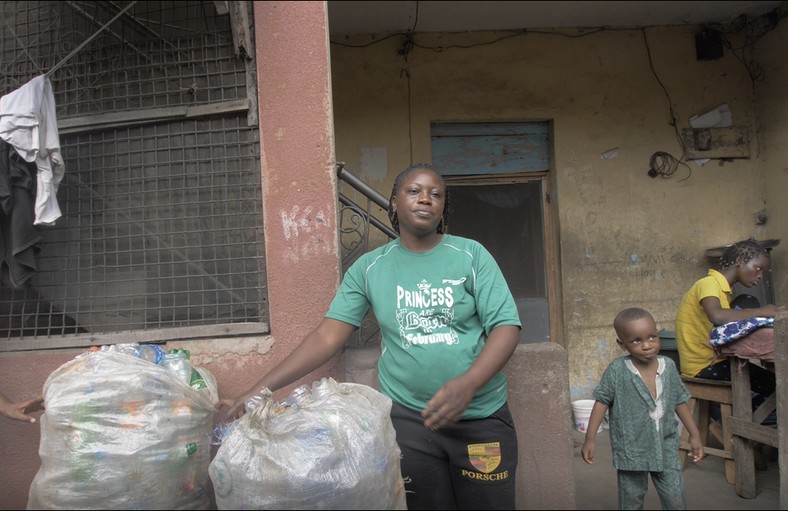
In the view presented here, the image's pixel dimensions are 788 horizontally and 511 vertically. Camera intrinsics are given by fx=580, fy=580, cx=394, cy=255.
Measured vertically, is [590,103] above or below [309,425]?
above

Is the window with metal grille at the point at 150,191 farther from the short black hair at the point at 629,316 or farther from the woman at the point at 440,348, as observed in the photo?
the short black hair at the point at 629,316

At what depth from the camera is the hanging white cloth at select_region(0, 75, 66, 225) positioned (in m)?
2.66

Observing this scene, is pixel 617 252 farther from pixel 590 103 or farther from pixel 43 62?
pixel 43 62

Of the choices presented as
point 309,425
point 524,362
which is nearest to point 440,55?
point 524,362

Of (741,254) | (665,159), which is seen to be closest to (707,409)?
(741,254)

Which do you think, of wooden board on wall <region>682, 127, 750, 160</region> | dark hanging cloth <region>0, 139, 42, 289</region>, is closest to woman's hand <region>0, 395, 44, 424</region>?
dark hanging cloth <region>0, 139, 42, 289</region>

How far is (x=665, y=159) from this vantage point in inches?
225

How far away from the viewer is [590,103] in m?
5.65

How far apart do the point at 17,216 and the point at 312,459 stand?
6.65 ft

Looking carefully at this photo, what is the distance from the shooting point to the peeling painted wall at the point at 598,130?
18.1ft

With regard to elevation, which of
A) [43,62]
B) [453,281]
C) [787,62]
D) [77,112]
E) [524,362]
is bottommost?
[524,362]

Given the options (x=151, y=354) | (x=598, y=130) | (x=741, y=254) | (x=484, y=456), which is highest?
(x=598, y=130)

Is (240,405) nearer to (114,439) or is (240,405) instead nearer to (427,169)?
(114,439)

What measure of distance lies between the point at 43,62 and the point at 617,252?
4896 millimetres
